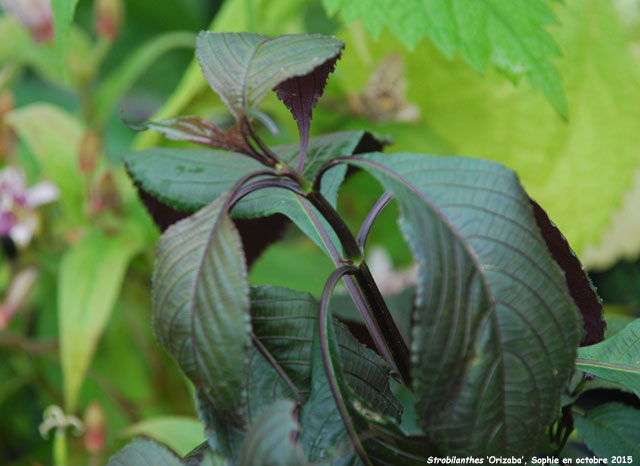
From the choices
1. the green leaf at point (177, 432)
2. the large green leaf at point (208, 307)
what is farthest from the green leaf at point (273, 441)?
the green leaf at point (177, 432)

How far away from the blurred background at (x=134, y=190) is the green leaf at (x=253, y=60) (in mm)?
347

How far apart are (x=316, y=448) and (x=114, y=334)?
2.07 feet

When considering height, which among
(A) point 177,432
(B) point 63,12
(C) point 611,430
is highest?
(B) point 63,12

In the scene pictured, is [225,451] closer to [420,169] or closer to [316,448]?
[316,448]

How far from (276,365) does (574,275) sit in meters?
0.15

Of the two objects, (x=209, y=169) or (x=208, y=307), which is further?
(x=209, y=169)

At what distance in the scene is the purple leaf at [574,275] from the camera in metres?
0.29

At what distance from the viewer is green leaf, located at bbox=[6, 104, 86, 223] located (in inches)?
29.1

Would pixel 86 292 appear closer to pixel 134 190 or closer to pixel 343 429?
pixel 134 190

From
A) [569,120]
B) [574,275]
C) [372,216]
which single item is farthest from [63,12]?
[569,120]

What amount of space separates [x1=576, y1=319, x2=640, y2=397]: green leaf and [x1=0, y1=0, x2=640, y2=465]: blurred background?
1.21 feet

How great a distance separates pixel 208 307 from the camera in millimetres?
244

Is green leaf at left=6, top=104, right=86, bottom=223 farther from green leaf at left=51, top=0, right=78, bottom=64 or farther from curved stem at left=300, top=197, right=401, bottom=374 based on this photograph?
curved stem at left=300, top=197, right=401, bottom=374

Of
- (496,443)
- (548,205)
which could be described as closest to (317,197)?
(496,443)
